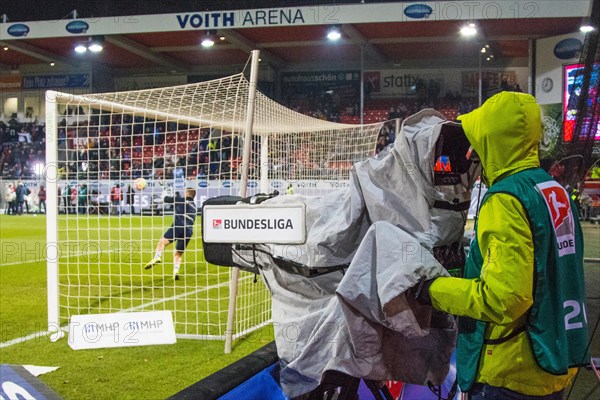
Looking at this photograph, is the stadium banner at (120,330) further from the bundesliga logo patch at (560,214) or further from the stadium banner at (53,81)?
the stadium banner at (53,81)

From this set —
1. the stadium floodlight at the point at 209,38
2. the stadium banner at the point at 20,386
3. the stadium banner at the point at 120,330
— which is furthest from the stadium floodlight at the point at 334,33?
the stadium banner at the point at 20,386

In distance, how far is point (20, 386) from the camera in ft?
5.75

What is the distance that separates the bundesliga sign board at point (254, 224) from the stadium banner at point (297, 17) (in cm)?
1632

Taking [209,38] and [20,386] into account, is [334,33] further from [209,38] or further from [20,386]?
[20,386]

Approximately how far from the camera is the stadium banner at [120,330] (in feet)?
17.5

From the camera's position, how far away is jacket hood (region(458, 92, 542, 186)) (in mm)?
1861

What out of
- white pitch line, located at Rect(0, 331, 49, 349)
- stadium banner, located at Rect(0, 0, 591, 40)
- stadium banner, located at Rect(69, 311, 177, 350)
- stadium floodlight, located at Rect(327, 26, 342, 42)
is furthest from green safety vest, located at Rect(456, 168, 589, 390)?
stadium floodlight, located at Rect(327, 26, 342, 42)

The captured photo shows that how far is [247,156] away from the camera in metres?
5.11

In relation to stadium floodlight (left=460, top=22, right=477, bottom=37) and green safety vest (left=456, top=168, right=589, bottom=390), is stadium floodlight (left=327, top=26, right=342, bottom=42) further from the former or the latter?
green safety vest (left=456, top=168, right=589, bottom=390)

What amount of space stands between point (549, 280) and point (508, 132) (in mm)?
431

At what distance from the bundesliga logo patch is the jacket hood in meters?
0.09

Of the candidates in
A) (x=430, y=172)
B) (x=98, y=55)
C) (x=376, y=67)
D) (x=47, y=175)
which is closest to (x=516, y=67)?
(x=376, y=67)

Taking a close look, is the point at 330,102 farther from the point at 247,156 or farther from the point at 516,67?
the point at 247,156

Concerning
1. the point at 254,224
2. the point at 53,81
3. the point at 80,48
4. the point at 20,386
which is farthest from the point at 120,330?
the point at 53,81
